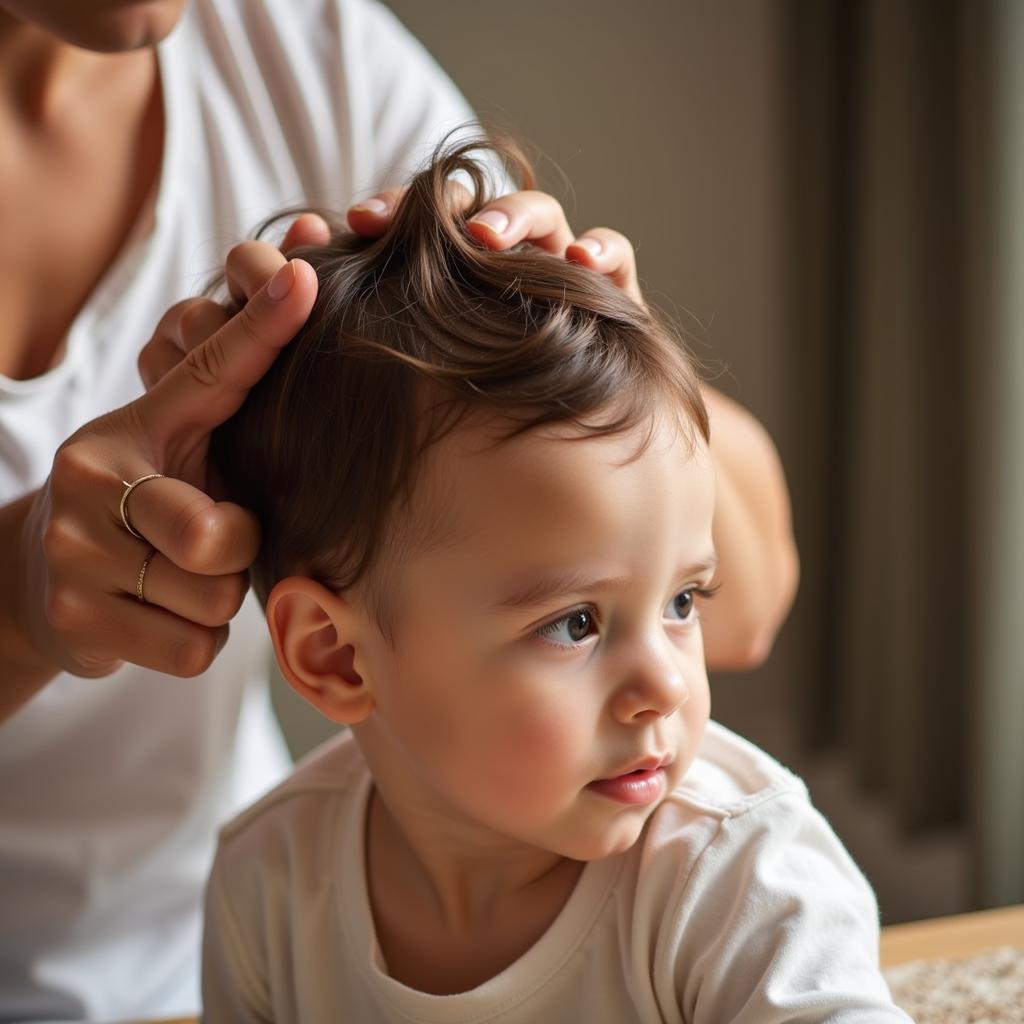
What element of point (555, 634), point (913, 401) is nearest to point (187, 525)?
point (555, 634)

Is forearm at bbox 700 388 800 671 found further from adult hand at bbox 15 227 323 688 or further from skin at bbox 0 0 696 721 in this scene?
adult hand at bbox 15 227 323 688

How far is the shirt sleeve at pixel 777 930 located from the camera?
0.72 meters

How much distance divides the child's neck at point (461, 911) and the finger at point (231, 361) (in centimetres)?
34

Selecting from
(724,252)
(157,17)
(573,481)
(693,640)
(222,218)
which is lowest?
(724,252)

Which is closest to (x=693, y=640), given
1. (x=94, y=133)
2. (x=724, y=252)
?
(x=94, y=133)

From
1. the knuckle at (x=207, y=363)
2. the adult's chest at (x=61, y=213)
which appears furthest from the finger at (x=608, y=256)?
the adult's chest at (x=61, y=213)

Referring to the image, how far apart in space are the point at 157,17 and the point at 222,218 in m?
0.30

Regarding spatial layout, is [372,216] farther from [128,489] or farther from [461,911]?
[461,911]

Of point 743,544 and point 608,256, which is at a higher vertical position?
point 608,256

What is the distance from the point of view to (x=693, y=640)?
0.83 m

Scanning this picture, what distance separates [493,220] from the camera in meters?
0.83

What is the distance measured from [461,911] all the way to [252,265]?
466 mm

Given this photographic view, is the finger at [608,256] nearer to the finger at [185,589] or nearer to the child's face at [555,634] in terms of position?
the child's face at [555,634]

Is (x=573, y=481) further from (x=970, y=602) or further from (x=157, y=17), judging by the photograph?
(x=970, y=602)
